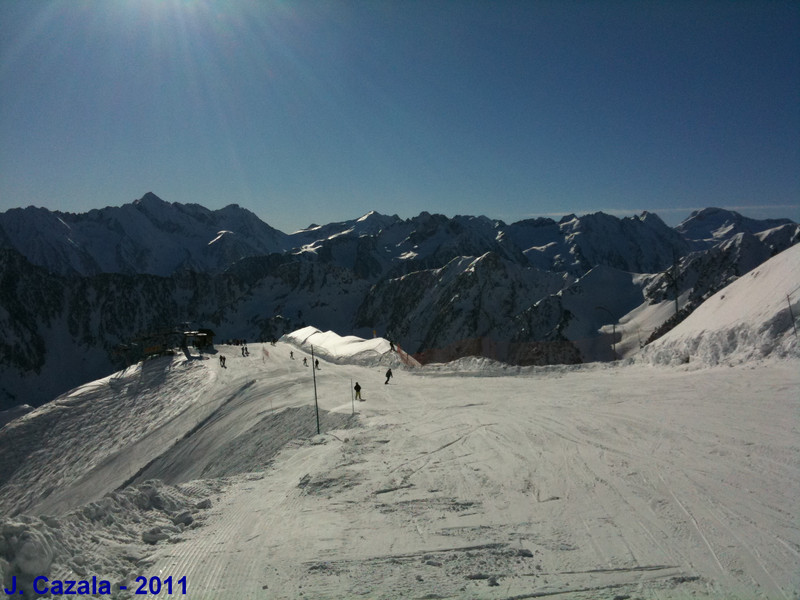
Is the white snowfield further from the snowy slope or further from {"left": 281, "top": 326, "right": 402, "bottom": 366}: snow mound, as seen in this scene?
{"left": 281, "top": 326, "right": 402, "bottom": 366}: snow mound

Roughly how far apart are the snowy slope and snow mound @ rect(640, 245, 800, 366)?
5.43ft

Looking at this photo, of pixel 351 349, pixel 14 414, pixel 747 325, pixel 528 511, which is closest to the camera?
pixel 528 511

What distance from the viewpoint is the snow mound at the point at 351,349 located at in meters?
47.2

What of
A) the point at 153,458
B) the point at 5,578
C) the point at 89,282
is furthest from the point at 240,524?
the point at 89,282

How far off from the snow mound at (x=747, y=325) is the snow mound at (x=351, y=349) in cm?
2422

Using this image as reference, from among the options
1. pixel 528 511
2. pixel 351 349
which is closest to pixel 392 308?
pixel 351 349

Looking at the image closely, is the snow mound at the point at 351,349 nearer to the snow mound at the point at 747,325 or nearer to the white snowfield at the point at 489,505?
the white snowfield at the point at 489,505

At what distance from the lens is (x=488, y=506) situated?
1112cm

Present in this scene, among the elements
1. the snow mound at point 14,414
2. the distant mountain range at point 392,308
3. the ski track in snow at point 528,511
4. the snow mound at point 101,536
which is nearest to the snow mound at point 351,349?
the distant mountain range at point 392,308

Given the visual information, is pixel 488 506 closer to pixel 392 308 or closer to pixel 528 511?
pixel 528 511

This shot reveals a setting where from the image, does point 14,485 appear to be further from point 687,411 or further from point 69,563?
point 687,411

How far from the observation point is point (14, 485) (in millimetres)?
37969

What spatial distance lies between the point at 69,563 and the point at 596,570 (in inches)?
393

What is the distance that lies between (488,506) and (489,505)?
0.07 meters
